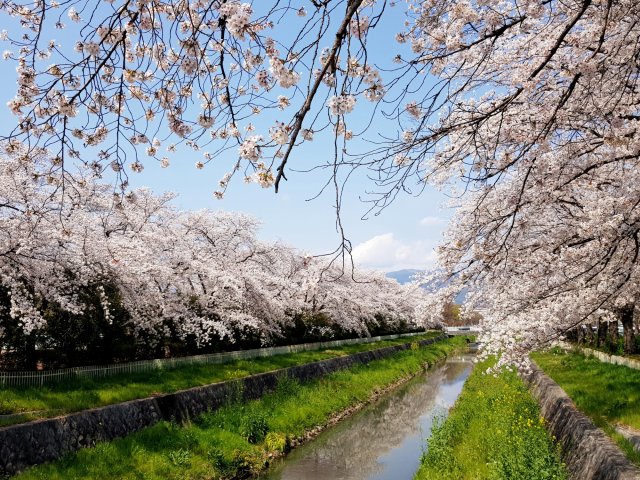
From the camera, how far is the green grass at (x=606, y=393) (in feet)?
30.1

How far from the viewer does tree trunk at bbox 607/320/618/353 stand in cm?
2309

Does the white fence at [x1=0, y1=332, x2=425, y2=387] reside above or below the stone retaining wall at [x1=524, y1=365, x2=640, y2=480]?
above

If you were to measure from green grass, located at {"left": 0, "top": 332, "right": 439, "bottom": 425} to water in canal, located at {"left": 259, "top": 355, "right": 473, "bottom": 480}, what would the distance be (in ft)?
12.3

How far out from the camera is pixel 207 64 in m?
4.02

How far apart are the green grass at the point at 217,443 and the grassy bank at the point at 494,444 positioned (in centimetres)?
425

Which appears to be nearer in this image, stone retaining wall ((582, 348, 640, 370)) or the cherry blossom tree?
the cherry blossom tree

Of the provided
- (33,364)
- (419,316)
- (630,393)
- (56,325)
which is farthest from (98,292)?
(630,393)

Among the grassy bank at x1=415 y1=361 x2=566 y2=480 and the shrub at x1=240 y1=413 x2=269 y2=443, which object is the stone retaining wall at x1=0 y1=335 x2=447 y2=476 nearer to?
the shrub at x1=240 y1=413 x2=269 y2=443

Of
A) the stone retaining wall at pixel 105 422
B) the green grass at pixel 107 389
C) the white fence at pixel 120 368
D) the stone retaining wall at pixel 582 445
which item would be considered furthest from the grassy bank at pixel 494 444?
the white fence at pixel 120 368

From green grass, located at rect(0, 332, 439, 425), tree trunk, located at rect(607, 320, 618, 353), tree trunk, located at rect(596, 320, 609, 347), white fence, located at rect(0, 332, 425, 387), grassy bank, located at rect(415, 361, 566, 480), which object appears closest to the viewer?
grassy bank, located at rect(415, 361, 566, 480)

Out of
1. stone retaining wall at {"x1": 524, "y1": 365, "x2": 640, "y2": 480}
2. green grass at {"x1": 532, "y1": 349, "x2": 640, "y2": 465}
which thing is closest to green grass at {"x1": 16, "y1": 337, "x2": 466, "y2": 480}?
stone retaining wall at {"x1": 524, "y1": 365, "x2": 640, "y2": 480}

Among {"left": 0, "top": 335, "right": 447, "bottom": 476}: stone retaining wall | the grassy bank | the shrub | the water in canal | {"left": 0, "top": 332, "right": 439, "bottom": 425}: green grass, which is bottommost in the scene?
the water in canal

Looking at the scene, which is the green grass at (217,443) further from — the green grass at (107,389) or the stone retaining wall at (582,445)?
the stone retaining wall at (582,445)

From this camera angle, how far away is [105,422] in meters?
11.3
